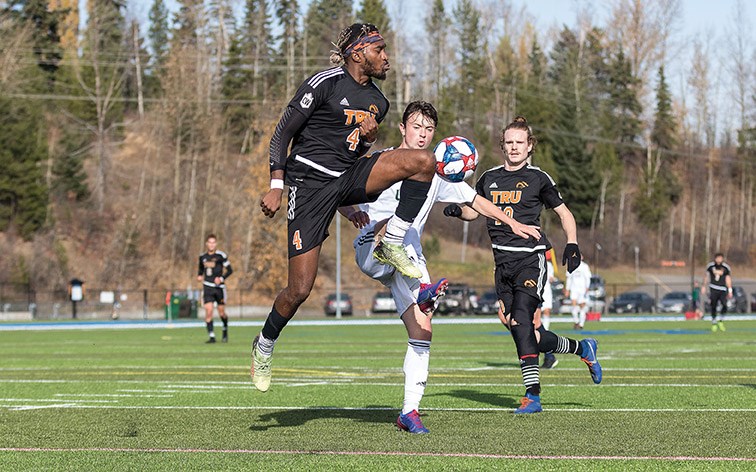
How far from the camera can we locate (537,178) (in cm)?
952

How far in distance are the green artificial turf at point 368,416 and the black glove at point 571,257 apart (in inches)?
43.9

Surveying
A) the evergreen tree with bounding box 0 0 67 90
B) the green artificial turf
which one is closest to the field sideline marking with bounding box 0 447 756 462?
the green artificial turf

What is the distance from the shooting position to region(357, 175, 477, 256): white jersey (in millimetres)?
7992

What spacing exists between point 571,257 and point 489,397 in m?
1.78

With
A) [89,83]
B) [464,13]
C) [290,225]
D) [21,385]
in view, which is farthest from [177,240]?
[290,225]

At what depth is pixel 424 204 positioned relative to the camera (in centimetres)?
776

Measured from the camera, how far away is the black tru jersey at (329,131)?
7566mm

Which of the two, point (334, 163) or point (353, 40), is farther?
point (353, 40)

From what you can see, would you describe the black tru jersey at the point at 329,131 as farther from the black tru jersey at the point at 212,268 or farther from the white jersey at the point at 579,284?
the white jersey at the point at 579,284

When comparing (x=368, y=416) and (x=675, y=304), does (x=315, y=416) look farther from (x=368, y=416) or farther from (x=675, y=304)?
(x=675, y=304)

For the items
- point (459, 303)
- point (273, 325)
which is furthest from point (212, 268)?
point (459, 303)

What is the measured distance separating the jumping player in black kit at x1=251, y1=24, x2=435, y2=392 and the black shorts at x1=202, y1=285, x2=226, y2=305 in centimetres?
1528

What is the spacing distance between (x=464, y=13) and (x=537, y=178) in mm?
93941

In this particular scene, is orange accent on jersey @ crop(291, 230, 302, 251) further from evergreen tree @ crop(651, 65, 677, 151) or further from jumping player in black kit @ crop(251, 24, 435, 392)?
evergreen tree @ crop(651, 65, 677, 151)
